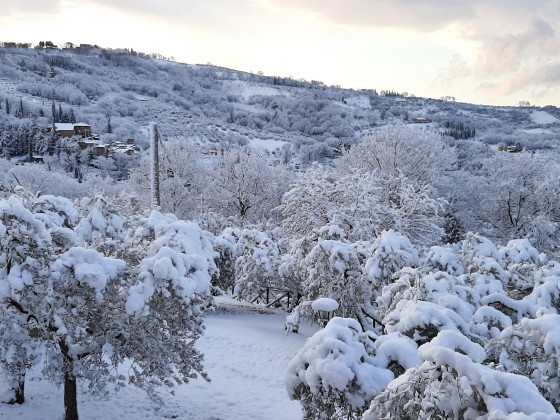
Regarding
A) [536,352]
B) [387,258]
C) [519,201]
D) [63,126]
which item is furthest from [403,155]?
[63,126]

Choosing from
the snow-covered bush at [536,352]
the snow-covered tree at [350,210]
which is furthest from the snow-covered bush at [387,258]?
the snow-covered tree at [350,210]

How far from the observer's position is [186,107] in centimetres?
17100

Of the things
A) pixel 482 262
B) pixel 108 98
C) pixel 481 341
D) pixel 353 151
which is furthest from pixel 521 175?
pixel 108 98

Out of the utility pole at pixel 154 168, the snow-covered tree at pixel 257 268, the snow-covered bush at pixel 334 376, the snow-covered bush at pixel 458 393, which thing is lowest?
the snow-covered tree at pixel 257 268

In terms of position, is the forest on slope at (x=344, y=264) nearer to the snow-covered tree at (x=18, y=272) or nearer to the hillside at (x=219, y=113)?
the snow-covered tree at (x=18, y=272)

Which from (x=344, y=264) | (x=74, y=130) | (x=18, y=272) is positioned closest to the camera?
(x=18, y=272)

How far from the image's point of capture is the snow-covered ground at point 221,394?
28.8ft

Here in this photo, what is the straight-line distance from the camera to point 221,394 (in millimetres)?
10281

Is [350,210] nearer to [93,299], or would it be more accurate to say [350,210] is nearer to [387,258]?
[387,258]

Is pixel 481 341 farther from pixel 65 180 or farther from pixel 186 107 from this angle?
pixel 186 107

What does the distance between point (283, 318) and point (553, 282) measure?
12.4 metres

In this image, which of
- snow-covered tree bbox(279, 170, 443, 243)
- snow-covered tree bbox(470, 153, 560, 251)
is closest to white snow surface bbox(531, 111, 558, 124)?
snow-covered tree bbox(470, 153, 560, 251)

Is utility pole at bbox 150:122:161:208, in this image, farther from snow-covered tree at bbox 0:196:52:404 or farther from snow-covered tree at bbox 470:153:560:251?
snow-covered tree at bbox 470:153:560:251

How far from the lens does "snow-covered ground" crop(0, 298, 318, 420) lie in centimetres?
877
